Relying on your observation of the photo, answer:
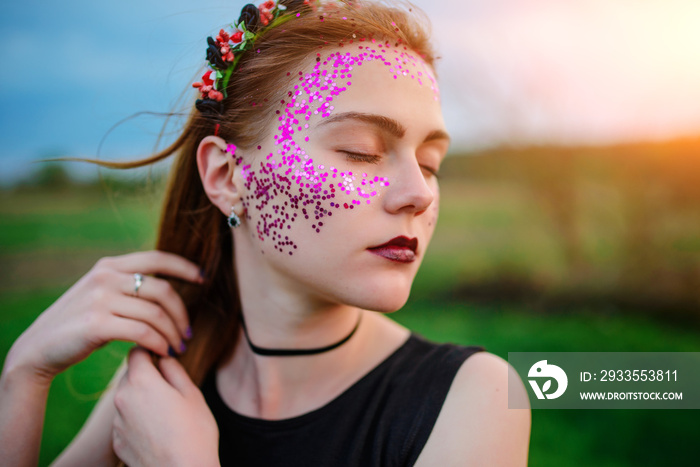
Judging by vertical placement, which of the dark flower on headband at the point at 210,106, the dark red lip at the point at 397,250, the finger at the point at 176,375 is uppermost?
the dark flower on headband at the point at 210,106

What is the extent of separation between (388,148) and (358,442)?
102 cm

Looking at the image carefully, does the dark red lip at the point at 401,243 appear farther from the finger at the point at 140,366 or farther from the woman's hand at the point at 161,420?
the finger at the point at 140,366

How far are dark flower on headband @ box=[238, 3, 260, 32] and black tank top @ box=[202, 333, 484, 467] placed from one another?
1.37 m

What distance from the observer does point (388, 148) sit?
5.48 ft

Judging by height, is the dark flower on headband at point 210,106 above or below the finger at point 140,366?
above

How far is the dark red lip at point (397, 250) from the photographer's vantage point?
1623mm

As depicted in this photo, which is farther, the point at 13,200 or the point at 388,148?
the point at 13,200

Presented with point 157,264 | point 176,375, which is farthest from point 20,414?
point 157,264

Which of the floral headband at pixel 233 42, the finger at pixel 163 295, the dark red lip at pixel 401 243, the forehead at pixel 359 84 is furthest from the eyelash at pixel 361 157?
the finger at pixel 163 295

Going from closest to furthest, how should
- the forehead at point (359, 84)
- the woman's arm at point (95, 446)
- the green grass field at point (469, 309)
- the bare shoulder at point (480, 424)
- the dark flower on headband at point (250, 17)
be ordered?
the bare shoulder at point (480, 424), the forehead at point (359, 84), the dark flower on headband at point (250, 17), the woman's arm at point (95, 446), the green grass field at point (469, 309)

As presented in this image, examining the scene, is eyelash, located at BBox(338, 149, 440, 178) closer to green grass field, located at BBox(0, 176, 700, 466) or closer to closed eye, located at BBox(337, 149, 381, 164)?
closed eye, located at BBox(337, 149, 381, 164)

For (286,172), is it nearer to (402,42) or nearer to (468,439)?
(402,42)

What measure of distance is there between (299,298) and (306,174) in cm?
51

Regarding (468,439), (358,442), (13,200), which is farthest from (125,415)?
(13,200)
